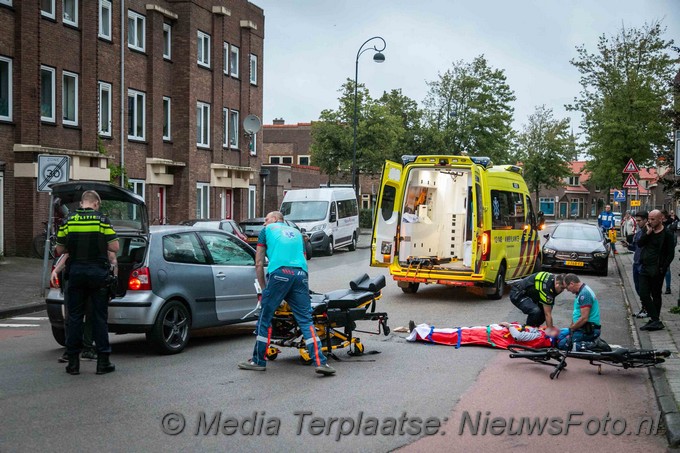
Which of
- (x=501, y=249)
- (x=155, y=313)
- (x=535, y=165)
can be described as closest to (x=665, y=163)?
(x=501, y=249)

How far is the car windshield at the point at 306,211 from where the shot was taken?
95.8 feet

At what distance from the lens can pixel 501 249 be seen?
15.7m

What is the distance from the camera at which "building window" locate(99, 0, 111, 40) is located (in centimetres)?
2734

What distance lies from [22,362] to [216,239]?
286 cm

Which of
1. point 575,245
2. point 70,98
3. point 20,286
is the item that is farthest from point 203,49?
point 20,286

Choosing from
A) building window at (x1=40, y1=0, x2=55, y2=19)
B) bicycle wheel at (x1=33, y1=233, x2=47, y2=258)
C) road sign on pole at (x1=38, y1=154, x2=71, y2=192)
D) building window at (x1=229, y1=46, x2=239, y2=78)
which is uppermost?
building window at (x1=229, y1=46, x2=239, y2=78)

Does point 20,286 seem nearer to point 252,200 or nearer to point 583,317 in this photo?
point 583,317

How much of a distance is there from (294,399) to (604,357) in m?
3.63

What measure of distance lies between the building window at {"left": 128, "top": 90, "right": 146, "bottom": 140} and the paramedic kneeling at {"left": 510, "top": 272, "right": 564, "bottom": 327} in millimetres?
22540

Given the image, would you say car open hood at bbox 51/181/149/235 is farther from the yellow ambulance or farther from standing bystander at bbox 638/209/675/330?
standing bystander at bbox 638/209/675/330

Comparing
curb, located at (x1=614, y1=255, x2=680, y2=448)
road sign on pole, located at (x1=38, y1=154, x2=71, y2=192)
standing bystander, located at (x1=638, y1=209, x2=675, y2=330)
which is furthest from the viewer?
road sign on pole, located at (x1=38, y1=154, x2=71, y2=192)

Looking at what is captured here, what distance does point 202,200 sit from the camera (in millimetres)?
34469

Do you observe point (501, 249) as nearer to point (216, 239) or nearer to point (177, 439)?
point (216, 239)

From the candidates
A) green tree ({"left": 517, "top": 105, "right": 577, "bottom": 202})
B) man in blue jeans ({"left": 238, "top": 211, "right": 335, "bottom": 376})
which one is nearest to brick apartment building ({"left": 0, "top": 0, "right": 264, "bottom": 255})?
man in blue jeans ({"left": 238, "top": 211, "right": 335, "bottom": 376})
